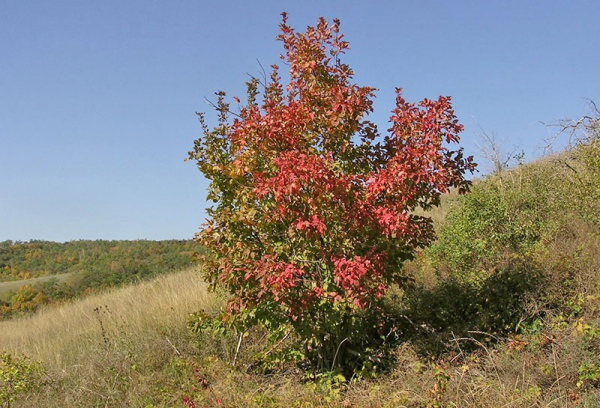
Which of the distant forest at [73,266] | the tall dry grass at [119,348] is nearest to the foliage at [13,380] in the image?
the tall dry grass at [119,348]

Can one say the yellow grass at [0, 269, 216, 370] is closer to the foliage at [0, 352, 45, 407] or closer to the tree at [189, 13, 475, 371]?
the foliage at [0, 352, 45, 407]

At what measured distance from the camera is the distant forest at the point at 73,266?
25.0 metres

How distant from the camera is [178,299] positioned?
27.5 ft

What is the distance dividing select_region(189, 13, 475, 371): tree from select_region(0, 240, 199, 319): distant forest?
11586 mm

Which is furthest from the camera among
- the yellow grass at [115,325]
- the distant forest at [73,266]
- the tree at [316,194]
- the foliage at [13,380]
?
the distant forest at [73,266]

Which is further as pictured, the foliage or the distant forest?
the distant forest

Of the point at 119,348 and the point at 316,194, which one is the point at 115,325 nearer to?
the point at 119,348

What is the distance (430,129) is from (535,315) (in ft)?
9.41

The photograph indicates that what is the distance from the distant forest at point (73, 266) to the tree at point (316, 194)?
1159cm

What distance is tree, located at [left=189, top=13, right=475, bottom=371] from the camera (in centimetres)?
425

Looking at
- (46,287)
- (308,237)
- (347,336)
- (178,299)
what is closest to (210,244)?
(308,237)

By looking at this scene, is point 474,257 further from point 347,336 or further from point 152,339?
point 152,339

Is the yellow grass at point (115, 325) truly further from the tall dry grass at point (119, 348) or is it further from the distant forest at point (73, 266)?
the distant forest at point (73, 266)

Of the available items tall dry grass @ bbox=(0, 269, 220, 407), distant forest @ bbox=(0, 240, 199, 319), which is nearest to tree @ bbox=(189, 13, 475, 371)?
tall dry grass @ bbox=(0, 269, 220, 407)
